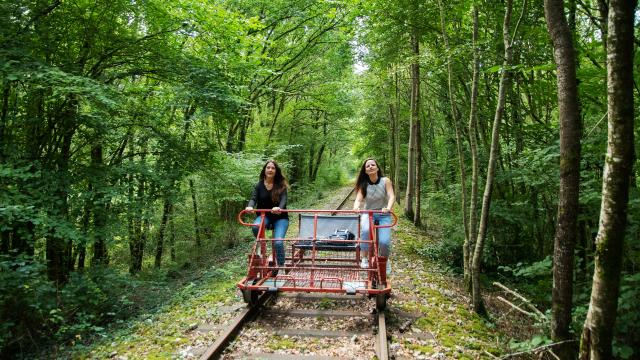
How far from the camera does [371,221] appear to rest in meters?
6.16

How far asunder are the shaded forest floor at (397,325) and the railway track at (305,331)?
280 millimetres

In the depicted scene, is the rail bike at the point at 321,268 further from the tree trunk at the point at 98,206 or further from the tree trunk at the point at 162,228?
the tree trunk at the point at 162,228

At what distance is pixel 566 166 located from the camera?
382 cm

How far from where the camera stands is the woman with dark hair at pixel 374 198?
6.42 metres

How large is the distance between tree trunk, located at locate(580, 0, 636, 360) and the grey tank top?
3948mm

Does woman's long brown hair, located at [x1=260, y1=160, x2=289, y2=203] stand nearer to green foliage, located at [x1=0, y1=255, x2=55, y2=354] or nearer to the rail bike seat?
the rail bike seat

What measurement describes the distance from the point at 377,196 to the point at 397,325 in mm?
2222

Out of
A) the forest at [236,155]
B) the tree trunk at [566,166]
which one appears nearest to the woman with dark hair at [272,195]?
the forest at [236,155]

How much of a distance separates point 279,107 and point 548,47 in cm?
1774

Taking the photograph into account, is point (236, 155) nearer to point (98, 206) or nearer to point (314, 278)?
point (98, 206)

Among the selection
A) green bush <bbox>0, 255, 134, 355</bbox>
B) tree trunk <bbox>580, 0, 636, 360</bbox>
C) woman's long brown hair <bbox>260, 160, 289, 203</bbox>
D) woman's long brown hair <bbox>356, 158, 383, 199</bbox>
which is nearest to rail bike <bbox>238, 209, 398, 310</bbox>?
woman's long brown hair <bbox>356, 158, 383, 199</bbox>

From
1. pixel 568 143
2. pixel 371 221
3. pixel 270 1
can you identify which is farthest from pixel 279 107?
pixel 568 143

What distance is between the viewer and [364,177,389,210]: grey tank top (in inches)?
271

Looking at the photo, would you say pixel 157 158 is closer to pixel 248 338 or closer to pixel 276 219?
pixel 276 219
